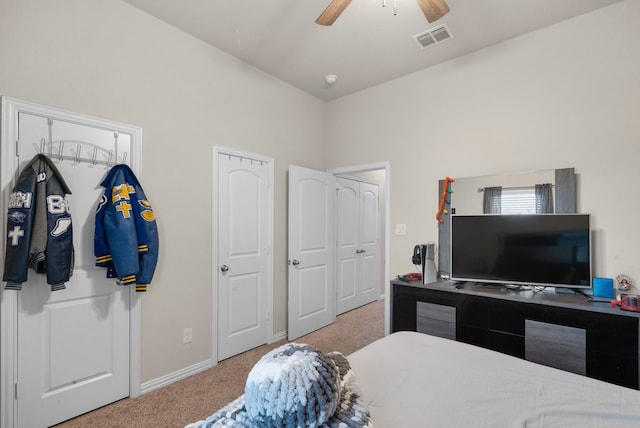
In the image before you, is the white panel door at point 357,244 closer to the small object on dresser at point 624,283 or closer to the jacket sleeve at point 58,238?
the small object on dresser at point 624,283

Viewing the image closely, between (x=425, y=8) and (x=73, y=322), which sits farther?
(x=73, y=322)

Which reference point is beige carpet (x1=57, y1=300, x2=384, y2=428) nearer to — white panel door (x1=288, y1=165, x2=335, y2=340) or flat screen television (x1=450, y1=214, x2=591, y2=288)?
white panel door (x1=288, y1=165, x2=335, y2=340)

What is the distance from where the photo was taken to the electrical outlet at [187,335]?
2610 mm

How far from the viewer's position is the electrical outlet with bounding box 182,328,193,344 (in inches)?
103

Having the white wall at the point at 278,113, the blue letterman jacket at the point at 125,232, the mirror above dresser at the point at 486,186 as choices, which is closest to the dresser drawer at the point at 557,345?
the white wall at the point at 278,113

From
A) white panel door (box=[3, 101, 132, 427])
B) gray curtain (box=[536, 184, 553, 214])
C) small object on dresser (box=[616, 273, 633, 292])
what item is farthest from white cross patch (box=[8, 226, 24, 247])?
small object on dresser (box=[616, 273, 633, 292])

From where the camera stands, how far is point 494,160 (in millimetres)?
2779

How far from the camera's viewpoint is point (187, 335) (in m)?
2.63

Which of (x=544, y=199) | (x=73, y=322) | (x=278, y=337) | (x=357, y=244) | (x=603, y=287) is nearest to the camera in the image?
(x=73, y=322)

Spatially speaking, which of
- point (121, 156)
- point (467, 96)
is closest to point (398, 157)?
point (467, 96)

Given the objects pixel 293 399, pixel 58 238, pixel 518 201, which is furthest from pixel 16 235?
pixel 518 201

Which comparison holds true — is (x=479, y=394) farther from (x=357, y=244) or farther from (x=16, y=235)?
(x=357, y=244)

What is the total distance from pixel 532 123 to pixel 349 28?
5.73 ft

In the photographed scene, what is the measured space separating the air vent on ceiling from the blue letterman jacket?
2630 mm
